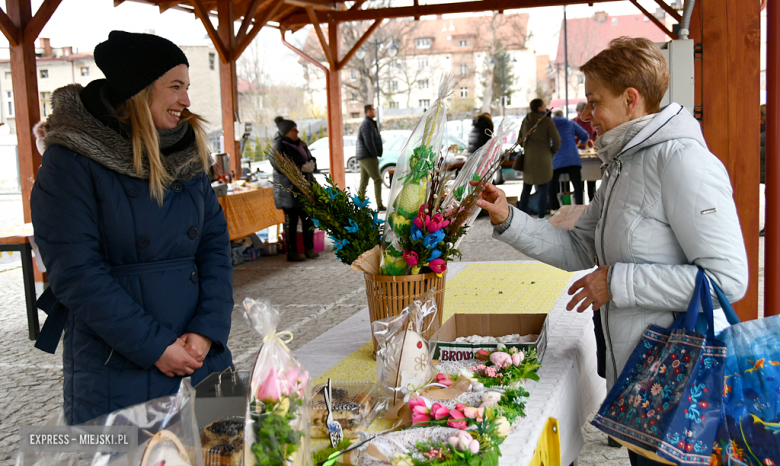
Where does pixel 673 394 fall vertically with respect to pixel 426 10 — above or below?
below

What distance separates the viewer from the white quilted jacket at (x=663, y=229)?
142cm

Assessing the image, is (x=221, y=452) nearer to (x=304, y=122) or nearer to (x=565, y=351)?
(x=565, y=351)

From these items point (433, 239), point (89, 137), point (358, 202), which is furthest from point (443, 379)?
point (89, 137)

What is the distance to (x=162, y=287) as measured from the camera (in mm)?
1545

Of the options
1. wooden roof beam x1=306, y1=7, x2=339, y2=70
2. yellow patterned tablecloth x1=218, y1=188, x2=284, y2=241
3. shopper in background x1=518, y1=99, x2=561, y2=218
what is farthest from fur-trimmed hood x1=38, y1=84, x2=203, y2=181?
wooden roof beam x1=306, y1=7, x2=339, y2=70

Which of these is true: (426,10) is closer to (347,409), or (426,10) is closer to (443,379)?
(443,379)

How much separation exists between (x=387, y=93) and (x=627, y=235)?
119 ft

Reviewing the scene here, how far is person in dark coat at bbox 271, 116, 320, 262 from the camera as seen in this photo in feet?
22.5

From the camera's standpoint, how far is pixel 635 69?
5.00 ft

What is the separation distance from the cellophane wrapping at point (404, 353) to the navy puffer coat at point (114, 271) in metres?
0.42

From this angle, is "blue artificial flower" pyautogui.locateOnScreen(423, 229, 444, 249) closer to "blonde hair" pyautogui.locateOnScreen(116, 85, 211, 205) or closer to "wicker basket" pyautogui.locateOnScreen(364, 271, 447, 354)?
"wicker basket" pyautogui.locateOnScreen(364, 271, 447, 354)

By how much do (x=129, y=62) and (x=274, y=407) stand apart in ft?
3.10

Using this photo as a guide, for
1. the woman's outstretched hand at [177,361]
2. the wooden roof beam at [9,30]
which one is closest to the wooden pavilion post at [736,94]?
the woman's outstretched hand at [177,361]

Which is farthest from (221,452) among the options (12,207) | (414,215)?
(12,207)
